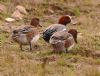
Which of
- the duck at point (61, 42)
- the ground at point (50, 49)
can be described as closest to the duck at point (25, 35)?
the ground at point (50, 49)

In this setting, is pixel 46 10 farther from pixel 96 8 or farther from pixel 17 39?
pixel 17 39

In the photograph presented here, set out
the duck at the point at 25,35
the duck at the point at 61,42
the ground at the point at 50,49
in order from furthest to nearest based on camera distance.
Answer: the duck at the point at 25,35 → the duck at the point at 61,42 → the ground at the point at 50,49

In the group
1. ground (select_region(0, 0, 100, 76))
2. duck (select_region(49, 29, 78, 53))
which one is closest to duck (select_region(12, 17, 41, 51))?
ground (select_region(0, 0, 100, 76))

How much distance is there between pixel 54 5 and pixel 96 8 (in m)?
1.69

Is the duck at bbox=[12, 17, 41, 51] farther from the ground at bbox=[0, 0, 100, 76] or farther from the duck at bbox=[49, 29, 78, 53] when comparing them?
the duck at bbox=[49, 29, 78, 53]

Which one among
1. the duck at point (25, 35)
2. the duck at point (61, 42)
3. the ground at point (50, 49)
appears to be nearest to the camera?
the ground at point (50, 49)

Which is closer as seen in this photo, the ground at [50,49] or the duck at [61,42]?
the ground at [50,49]

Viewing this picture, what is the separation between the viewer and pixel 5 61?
1011 cm

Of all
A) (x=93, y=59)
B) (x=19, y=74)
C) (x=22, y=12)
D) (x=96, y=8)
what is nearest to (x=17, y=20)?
(x=22, y=12)

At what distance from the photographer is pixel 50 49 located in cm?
1223

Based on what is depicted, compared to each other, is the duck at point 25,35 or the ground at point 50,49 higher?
the duck at point 25,35

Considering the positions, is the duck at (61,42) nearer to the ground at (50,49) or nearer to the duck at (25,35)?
the ground at (50,49)

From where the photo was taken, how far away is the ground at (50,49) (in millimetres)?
9438

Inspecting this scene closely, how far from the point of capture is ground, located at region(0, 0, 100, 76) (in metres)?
9.44
